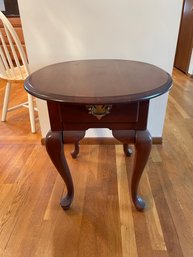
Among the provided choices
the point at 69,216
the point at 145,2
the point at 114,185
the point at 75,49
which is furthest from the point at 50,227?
the point at 145,2

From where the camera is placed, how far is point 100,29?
1.22m

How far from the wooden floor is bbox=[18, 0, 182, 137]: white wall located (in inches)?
25.9

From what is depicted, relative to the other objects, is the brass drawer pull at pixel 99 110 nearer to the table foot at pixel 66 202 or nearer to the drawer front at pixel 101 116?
the drawer front at pixel 101 116

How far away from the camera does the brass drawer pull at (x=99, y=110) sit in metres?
0.76

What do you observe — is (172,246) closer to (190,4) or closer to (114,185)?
(114,185)

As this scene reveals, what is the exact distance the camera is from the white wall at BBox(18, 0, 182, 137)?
3.82 feet

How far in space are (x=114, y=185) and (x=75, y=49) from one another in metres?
0.87

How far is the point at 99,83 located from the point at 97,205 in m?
0.68

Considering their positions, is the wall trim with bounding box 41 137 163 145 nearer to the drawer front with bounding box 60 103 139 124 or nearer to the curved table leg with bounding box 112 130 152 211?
the curved table leg with bounding box 112 130 152 211

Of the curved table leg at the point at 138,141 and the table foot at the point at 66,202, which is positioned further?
the table foot at the point at 66,202

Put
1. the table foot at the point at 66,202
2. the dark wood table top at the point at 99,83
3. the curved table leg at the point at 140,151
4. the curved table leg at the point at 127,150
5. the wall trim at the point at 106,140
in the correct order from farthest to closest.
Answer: the wall trim at the point at 106,140, the curved table leg at the point at 127,150, the table foot at the point at 66,202, the curved table leg at the point at 140,151, the dark wood table top at the point at 99,83

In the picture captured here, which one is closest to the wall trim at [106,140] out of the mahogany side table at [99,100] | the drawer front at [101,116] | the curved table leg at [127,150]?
the curved table leg at [127,150]

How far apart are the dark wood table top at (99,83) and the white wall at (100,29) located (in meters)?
0.29

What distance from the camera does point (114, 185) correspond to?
1252 mm
